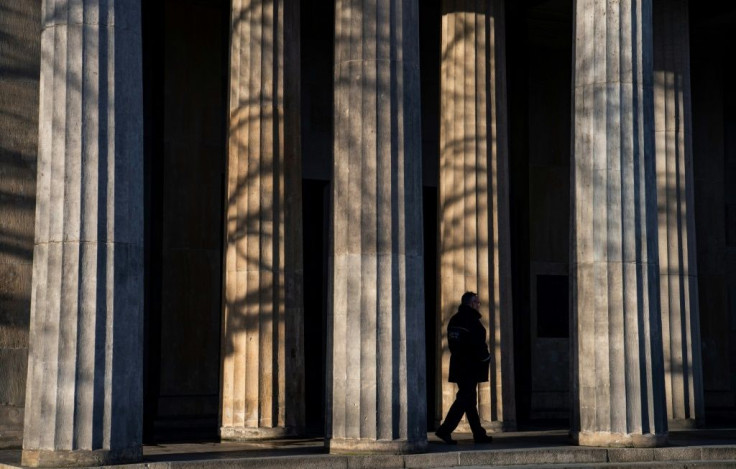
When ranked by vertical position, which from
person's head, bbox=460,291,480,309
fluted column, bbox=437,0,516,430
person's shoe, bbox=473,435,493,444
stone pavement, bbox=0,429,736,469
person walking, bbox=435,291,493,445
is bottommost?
stone pavement, bbox=0,429,736,469

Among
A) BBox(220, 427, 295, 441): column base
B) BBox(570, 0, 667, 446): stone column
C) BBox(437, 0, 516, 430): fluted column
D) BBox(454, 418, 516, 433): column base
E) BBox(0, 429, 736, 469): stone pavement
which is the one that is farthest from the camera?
BBox(437, 0, 516, 430): fluted column

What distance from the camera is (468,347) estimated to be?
20031 mm

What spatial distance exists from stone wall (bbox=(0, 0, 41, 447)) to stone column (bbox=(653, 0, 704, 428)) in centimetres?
1297

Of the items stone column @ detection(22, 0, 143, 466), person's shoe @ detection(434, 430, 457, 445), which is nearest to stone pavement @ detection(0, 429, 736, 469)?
person's shoe @ detection(434, 430, 457, 445)

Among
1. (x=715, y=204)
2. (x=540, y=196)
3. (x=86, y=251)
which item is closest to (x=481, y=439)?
(x=86, y=251)

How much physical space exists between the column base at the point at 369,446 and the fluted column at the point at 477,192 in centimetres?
600

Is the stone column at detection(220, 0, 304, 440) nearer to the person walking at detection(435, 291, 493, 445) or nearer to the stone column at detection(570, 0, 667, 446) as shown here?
the person walking at detection(435, 291, 493, 445)

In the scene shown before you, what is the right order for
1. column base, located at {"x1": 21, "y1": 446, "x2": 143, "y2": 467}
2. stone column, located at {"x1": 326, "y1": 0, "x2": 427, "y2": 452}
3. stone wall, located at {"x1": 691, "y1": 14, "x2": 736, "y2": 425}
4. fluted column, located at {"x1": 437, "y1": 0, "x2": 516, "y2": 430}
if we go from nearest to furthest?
column base, located at {"x1": 21, "y1": 446, "x2": 143, "y2": 467} → stone column, located at {"x1": 326, "y1": 0, "x2": 427, "y2": 452} → fluted column, located at {"x1": 437, "y1": 0, "x2": 516, "y2": 430} → stone wall, located at {"x1": 691, "y1": 14, "x2": 736, "y2": 425}

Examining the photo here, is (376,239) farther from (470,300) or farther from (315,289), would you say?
(315,289)

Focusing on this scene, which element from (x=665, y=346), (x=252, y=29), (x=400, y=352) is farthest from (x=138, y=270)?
(x=665, y=346)

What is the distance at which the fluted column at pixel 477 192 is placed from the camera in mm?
24281

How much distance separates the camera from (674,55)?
26.7 metres

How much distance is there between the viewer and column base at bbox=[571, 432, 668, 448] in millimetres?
19484

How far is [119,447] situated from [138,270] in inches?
92.0
